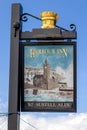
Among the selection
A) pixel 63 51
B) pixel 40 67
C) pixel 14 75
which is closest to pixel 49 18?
pixel 63 51

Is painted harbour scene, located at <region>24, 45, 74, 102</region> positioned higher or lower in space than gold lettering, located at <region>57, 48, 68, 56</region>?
lower

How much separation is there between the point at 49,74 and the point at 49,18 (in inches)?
49.3

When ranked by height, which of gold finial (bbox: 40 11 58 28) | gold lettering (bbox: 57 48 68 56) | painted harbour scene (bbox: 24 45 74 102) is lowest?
painted harbour scene (bbox: 24 45 74 102)

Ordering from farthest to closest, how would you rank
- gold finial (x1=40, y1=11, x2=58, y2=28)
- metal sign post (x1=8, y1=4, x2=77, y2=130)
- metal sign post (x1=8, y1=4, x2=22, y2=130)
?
gold finial (x1=40, y1=11, x2=58, y2=28) → metal sign post (x1=8, y1=4, x2=77, y2=130) → metal sign post (x1=8, y1=4, x2=22, y2=130)

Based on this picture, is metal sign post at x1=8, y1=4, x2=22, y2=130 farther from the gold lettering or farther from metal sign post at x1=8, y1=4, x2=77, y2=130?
the gold lettering

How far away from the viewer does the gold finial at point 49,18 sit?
12.5 meters

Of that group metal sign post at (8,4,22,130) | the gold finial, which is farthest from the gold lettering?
metal sign post at (8,4,22,130)

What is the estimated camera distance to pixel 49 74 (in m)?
12.2

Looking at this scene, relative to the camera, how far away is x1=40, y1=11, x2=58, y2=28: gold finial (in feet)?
41.0

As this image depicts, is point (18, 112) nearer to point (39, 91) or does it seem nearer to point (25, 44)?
point (39, 91)

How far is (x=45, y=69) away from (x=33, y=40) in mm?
708

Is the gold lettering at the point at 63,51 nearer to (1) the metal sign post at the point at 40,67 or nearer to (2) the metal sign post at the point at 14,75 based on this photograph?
(1) the metal sign post at the point at 40,67

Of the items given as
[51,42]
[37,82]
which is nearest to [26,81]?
[37,82]

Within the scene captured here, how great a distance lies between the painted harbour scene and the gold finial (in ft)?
1.61
